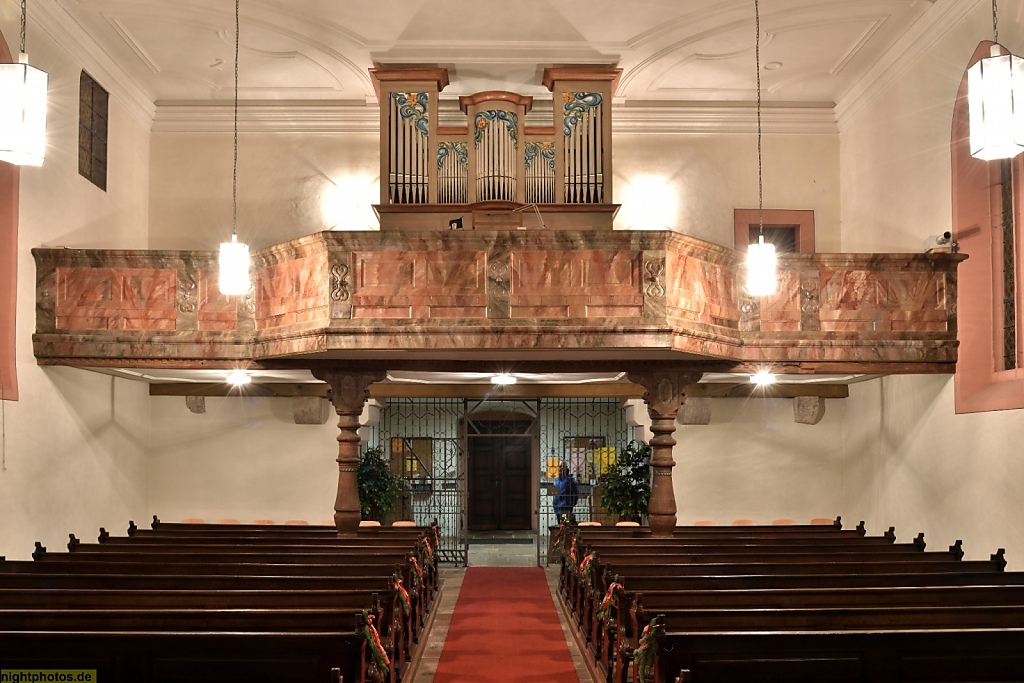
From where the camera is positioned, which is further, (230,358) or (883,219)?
(883,219)

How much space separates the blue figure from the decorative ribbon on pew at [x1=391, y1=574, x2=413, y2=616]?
906cm

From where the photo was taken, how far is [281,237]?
14.1 meters

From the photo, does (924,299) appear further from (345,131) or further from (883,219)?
(345,131)

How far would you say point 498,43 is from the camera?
1230 centimetres

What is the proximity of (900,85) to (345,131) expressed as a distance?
302 inches

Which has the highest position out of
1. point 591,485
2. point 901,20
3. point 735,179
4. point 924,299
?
point 901,20

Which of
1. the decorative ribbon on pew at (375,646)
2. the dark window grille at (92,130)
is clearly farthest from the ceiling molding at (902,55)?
the dark window grille at (92,130)

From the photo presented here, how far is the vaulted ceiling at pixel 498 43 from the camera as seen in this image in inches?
444

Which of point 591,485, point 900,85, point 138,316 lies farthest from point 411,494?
point 900,85

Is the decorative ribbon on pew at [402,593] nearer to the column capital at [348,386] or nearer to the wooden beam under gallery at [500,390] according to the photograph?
the column capital at [348,386]

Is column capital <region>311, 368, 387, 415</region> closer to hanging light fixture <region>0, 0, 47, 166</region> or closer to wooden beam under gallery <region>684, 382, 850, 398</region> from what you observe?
wooden beam under gallery <region>684, 382, 850, 398</region>

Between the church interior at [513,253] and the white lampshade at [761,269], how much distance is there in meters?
0.63

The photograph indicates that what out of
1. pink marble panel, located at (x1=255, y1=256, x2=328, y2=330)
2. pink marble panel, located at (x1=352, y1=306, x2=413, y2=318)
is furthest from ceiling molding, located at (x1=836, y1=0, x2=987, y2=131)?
pink marble panel, located at (x1=255, y1=256, x2=328, y2=330)

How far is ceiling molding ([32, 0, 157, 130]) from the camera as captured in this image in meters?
10.6
